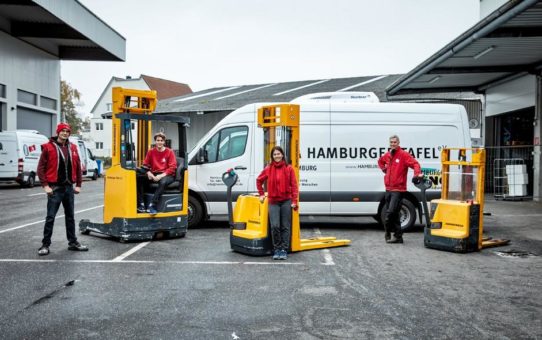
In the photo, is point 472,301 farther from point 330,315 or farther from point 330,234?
point 330,234

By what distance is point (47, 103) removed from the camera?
34531 millimetres

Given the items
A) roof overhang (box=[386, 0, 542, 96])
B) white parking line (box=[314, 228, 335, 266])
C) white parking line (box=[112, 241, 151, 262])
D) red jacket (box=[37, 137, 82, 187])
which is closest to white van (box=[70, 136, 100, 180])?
roof overhang (box=[386, 0, 542, 96])

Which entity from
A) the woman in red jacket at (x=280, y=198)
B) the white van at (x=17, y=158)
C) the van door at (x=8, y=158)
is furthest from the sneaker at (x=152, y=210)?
the van door at (x=8, y=158)

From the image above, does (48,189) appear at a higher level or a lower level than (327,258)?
higher

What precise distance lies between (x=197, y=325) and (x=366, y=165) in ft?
24.1

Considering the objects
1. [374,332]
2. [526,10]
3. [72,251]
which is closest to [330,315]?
[374,332]

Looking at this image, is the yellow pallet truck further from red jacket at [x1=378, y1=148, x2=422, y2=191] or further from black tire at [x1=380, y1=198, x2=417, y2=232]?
black tire at [x1=380, y1=198, x2=417, y2=232]

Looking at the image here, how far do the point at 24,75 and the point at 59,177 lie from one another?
81.5 ft

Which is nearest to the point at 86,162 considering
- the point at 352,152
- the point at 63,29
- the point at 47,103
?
the point at 47,103

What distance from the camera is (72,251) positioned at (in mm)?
8867

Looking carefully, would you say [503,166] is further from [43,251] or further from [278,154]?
[43,251]

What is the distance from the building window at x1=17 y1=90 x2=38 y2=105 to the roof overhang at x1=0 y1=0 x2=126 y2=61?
281cm

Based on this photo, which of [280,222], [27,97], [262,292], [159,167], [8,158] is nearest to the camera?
[262,292]

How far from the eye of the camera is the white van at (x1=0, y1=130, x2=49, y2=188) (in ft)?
79.6
